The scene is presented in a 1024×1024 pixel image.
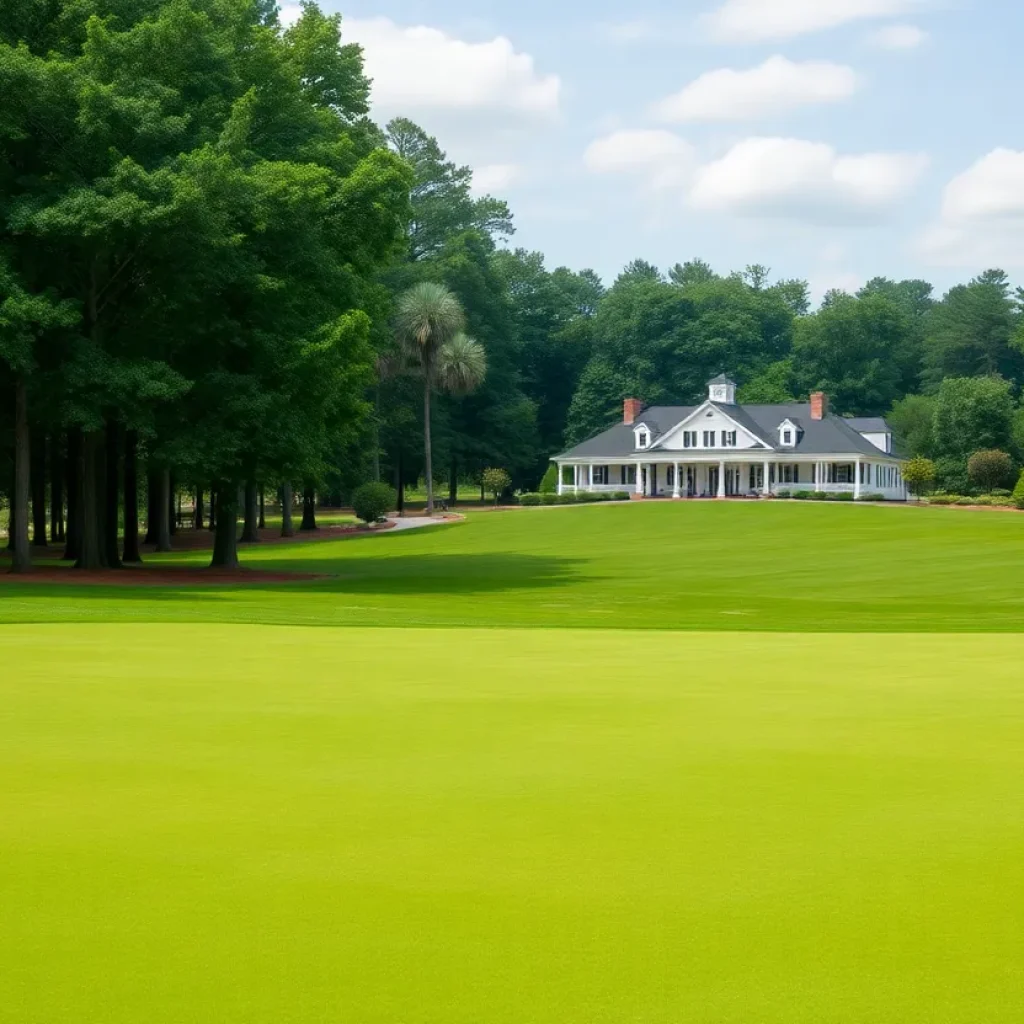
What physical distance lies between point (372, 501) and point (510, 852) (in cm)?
7891

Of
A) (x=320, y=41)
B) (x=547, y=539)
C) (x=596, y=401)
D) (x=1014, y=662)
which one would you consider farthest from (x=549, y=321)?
(x=1014, y=662)

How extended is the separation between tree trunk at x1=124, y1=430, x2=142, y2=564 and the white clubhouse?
58.9m

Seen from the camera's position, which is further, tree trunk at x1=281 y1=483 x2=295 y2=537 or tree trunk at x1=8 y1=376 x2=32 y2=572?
tree trunk at x1=281 y1=483 x2=295 y2=537

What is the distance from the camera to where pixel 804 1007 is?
5457 mm

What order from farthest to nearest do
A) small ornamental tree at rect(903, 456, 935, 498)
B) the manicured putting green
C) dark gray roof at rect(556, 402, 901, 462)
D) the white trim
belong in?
1. the white trim
2. dark gray roof at rect(556, 402, 901, 462)
3. small ornamental tree at rect(903, 456, 935, 498)
4. the manicured putting green

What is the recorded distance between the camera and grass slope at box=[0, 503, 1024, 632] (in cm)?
2834

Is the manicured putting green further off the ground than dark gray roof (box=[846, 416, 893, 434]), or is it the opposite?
dark gray roof (box=[846, 416, 893, 434])

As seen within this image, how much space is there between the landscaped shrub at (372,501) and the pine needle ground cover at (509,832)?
66962 mm

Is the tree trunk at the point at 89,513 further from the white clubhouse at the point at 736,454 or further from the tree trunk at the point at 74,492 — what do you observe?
the white clubhouse at the point at 736,454

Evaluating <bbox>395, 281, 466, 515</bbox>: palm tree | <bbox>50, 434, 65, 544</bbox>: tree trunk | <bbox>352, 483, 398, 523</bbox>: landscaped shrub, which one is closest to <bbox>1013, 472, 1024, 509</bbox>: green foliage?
<bbox>352, 483, 398, 523</bbox>: landscaped shrub

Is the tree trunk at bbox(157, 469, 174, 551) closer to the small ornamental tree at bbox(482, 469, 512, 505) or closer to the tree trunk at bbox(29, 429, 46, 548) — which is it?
the tree trunk at bbox(29, 429, 46, 548)

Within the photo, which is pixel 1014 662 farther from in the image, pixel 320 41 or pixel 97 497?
pixel 320 41

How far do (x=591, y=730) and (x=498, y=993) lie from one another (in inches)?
235

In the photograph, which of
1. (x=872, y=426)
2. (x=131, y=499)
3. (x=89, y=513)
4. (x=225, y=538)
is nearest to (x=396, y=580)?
(x=225, y=538)
